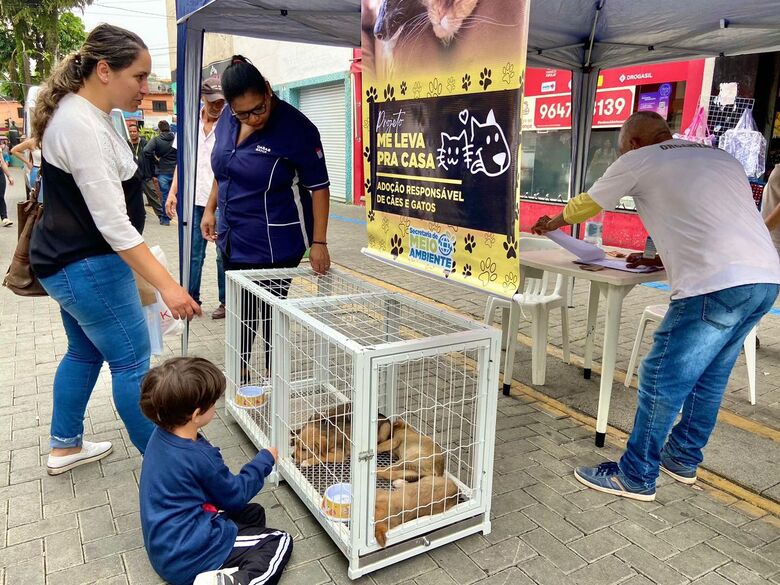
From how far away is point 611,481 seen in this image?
2.79 meters

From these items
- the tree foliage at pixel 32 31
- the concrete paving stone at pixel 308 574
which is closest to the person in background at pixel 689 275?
the concrete paving stone at pixel 308 574

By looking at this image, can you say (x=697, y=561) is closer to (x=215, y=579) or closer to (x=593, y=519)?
(x=593, y=519)

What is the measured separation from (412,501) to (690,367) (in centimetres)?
136

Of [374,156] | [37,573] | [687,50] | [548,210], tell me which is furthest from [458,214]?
[548,210]

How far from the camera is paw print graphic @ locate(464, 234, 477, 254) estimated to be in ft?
7.09

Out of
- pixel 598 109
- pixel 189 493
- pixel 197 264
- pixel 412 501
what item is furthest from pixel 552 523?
pixel 598 109

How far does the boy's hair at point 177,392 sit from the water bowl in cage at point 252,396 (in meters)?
0.97

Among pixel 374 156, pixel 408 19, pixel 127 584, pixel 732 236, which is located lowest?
pixel 127 584

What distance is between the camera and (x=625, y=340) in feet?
16.4

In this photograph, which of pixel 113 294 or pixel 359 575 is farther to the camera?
pixel 113 294

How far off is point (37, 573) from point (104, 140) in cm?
164

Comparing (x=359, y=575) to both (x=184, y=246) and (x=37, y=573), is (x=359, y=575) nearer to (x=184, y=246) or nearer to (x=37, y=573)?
(x=37, y=573)

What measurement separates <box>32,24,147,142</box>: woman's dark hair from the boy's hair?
3.49 ft

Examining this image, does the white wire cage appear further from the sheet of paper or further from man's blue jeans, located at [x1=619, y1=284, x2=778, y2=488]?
the sheet of paper
